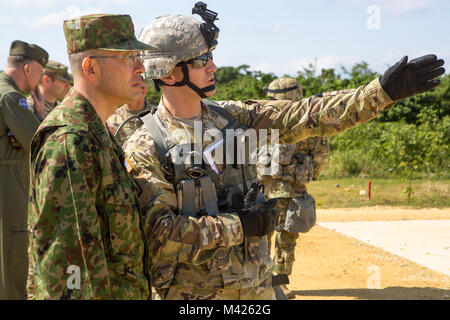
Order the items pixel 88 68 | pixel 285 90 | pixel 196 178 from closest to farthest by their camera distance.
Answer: pixel 88 68 → pixel 196 178 → pixel 285 90

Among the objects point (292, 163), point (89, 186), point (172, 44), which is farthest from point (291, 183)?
point (89, 186)

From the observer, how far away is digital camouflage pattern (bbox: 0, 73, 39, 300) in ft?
15.1

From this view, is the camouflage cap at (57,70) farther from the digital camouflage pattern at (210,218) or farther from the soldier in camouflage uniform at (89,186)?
the soldier in camouflage uniform at (89,186)

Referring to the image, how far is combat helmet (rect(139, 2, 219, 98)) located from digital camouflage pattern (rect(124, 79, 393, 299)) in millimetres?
246

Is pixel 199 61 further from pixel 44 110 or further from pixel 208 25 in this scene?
pixel 44 110

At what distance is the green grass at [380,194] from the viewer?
11.6 metres

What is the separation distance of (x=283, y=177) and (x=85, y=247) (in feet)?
15.5

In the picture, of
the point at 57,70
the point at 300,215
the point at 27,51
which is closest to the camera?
the point at 27,51

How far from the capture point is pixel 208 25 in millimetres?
3033

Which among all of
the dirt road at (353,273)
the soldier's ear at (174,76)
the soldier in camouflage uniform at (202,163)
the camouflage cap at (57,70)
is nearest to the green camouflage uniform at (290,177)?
the dirt road at (353,273)

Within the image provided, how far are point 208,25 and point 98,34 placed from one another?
967 millimetres

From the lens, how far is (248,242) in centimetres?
291

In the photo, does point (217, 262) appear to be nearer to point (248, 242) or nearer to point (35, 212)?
point (248, 242)

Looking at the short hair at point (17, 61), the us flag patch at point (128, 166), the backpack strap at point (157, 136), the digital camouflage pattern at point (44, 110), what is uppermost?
the short hair at point (17, 61)
